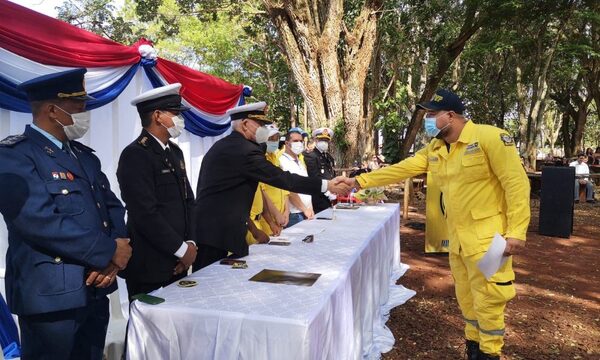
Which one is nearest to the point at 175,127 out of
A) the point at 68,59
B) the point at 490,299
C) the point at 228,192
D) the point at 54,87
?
the point at 228,192

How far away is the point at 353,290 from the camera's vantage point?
2.75m

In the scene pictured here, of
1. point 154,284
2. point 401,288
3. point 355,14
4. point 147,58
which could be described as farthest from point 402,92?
point 154,284

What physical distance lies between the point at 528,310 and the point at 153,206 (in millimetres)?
3917

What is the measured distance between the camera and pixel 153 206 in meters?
2.21

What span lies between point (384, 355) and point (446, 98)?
1963 mm

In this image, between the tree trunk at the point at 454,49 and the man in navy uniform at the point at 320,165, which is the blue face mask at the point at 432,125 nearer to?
the man in navy uniform at the point at 320,165

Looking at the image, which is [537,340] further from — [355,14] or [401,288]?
[355,14]

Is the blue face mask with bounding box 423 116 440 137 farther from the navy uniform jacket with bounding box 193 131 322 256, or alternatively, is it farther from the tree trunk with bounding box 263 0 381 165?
the tree trunk with bounding box 263 0 381 165

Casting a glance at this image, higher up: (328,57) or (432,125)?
(328,57)

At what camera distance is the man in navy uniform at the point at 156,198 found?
2.20 m

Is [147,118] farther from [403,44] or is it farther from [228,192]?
[403,44]

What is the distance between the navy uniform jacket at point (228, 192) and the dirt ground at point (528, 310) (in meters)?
1.62

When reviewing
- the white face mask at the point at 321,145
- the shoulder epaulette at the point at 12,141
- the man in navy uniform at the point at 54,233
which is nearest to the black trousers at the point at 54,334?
the man in navy uniform at the point at 54,233

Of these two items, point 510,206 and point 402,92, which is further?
point 402,92
